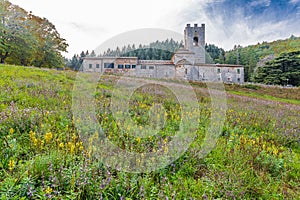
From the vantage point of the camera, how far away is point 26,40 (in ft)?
104

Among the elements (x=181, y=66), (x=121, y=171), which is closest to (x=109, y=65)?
(x=181, y=66)

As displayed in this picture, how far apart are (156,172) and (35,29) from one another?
46.2 m

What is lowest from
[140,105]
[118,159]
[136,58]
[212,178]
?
[212,178]

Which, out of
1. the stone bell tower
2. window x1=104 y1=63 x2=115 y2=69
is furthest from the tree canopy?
window x1=104 y1=63 x2=115 y2=69

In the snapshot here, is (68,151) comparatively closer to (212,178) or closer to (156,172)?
(156,172)

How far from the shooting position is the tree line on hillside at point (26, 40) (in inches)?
1235

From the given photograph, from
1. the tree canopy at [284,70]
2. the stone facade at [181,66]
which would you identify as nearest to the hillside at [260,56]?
the tree canopy at [284,70]

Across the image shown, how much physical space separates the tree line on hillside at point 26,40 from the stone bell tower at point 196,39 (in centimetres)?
3479

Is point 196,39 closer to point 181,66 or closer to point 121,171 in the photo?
point 181,66

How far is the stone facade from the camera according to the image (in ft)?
165

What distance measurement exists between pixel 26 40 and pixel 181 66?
33.3m

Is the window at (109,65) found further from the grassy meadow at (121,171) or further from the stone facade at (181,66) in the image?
the grassy meadow at (121,171)

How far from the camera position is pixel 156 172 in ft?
10.6

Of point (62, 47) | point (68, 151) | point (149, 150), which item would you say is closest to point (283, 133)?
point (149, 150)
